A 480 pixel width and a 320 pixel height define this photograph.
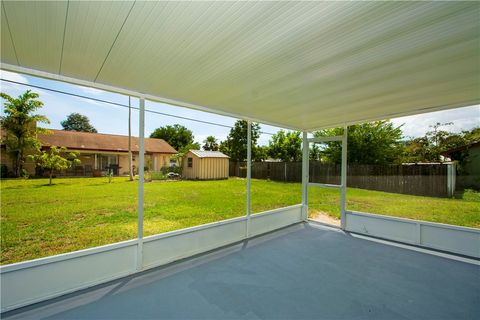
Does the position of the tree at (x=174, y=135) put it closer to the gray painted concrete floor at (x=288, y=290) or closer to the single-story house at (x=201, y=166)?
the single-story house at (x=201, y=166)

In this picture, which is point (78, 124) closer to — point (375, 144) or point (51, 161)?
point (51, 161)

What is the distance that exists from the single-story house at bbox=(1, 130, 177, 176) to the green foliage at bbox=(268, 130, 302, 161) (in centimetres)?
561

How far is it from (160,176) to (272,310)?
6.40 m

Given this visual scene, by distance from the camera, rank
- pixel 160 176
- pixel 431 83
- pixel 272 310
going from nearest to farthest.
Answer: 1. pixel 272 310
2. pixel 431 83
3. pixel 160 176

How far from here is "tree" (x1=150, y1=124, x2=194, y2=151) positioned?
16.2 m

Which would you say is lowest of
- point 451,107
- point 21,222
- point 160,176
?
point 21,222

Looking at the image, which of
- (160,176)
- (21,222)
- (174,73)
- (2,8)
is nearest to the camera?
(2,8)

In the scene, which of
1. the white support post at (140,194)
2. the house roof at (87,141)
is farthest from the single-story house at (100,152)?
the white support post at (140,194)

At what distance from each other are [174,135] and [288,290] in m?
15.6

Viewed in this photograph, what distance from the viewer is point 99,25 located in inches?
53.1

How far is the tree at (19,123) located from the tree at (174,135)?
11.5 m

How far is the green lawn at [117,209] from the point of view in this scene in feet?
11.2

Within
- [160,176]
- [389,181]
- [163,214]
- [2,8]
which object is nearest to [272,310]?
[2,8]

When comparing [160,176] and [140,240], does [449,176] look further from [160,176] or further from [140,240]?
[160,176]
